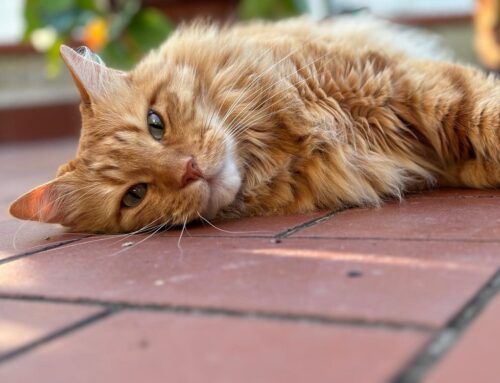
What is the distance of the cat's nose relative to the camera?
1.61 m

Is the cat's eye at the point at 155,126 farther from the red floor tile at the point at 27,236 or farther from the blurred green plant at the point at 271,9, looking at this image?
the blurred green plant at the point at 271,9

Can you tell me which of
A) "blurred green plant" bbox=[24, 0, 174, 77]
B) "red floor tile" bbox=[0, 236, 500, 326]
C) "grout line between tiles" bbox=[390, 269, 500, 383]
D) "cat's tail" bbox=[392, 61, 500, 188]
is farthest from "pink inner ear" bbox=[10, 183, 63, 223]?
"blurred green plant" bbox=[24, 0, 174, 77]

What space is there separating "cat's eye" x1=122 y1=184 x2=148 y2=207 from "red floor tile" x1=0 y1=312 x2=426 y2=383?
780 millimetres

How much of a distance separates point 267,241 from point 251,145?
44 centimetres

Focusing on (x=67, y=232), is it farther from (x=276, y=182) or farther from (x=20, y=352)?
(x=20, y=352)

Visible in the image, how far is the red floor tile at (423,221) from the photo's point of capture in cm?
134

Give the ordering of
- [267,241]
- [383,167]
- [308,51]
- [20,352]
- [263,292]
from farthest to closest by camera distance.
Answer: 1. [308,51]
2. [383,167]
3. [267,241]
4. [263,292]
5. [20,352]

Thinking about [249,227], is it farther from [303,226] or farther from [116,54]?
[116,54]

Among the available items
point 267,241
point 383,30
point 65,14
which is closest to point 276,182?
point 267,241

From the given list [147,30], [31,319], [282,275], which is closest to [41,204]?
[31,319]

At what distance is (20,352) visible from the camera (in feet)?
3.07

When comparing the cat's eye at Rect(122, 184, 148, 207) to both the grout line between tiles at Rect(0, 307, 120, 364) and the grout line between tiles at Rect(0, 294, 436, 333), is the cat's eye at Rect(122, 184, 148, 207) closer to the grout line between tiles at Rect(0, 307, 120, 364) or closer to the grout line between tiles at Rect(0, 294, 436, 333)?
the grout line between tiles at Rect(0, 294, 436, 333)

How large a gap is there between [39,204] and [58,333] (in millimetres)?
876

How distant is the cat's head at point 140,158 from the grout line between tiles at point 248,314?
0.54 meters
